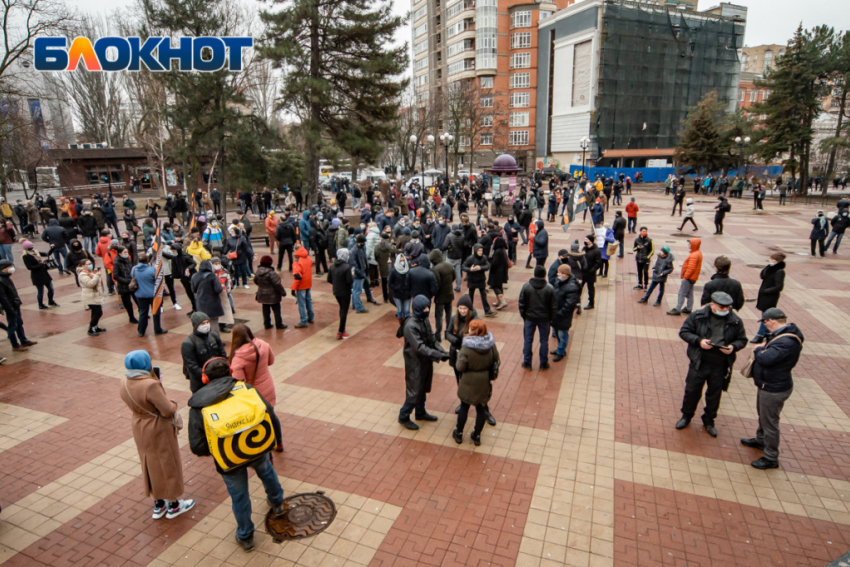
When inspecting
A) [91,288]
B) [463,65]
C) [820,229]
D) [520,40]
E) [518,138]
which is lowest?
[91,288]

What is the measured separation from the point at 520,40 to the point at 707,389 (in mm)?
71701

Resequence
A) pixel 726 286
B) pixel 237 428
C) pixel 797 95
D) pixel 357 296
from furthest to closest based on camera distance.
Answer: pixel 797 95 < pixel 357 296 < pixel 726 286 < pixel 237 428

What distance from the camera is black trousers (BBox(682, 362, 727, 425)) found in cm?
611

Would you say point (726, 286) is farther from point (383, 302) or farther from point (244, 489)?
point (244, 489)

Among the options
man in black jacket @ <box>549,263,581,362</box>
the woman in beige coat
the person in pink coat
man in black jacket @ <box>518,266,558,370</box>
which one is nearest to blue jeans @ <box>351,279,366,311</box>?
man in black jacket @ <box>518,266,558,370</box>

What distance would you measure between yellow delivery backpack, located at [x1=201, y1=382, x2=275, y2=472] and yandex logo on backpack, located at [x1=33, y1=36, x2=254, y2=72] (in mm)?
20940

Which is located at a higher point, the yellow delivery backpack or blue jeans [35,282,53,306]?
the yellow delivery backpack

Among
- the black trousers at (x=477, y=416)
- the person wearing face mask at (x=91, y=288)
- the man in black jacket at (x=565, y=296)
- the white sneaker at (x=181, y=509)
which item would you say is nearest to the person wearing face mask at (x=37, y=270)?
the person wearing face mask at (x=91, y=288)

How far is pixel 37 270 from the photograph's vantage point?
1151 cm

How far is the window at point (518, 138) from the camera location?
71.4 m

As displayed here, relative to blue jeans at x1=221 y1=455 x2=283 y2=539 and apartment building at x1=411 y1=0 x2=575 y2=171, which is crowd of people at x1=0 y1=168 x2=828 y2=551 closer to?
blue jeans at x1=221 y1=455 x2=283 y2=539

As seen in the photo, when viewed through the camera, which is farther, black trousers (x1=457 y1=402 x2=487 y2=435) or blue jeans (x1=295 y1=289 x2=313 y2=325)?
blue jeans (x1=295 y1=289 x2=313 y2=325)

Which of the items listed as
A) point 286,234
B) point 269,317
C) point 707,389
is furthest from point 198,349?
point 286,234

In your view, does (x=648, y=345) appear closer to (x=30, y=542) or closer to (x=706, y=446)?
(x=706, y=446)
